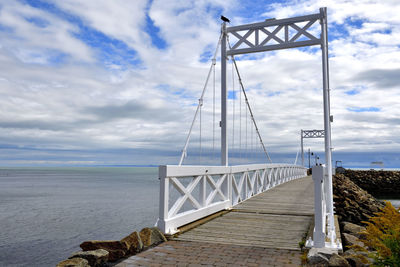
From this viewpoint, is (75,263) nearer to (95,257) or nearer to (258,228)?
(95,257)

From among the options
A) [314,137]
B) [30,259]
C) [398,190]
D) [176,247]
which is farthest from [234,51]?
[314,137]

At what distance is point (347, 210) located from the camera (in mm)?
10055

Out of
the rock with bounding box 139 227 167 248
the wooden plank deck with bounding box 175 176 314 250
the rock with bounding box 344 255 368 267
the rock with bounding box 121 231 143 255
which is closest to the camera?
the rock with bounding box 344 255 368 267

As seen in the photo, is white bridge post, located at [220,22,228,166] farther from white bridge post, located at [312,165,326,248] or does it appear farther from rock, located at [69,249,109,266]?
rock, located at [69,249,109,266]

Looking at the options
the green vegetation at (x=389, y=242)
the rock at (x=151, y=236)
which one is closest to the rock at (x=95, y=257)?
the rock at (x=151, y=236)

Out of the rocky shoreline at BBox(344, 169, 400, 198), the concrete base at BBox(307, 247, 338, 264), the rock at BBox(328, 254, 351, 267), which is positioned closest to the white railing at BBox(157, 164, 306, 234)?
the concrete base at BBox(307, 247, 338, 264)

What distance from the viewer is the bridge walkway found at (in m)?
3.86

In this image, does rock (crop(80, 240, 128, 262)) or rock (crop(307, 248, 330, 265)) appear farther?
rock (crop(80, 240, 128, 262))

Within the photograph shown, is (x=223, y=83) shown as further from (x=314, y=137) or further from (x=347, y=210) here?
(x=314, y=137)

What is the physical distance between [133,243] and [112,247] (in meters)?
0.27

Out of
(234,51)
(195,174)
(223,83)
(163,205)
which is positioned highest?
(234,51)

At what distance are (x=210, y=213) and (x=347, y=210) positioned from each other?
550 cm

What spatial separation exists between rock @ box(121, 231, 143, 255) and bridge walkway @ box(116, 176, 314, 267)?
154 millimetres

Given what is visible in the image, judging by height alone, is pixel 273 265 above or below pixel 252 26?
below
